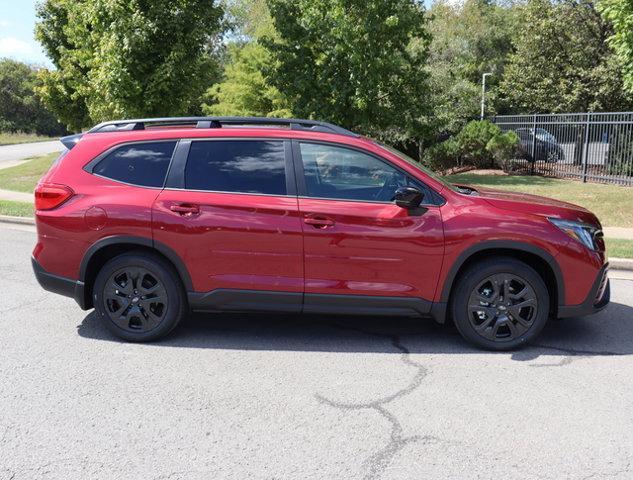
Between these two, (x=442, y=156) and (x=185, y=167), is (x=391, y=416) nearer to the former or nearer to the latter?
(x=185, y=167)

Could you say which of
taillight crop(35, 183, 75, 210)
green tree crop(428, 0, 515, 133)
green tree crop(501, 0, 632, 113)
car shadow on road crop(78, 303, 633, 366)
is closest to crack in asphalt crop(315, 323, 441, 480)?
car shadow on road crop(78, 303, 633, 366)

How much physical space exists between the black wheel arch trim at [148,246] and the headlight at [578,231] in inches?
119

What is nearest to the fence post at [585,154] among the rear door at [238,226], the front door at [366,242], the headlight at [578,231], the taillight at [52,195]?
the headlight at [578,231]

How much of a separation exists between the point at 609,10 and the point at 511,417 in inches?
429

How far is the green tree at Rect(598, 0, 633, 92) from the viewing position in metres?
11.6

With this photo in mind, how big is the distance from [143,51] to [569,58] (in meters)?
18.0

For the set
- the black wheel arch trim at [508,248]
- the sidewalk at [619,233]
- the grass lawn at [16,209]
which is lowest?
the sidewalk at [619,233]

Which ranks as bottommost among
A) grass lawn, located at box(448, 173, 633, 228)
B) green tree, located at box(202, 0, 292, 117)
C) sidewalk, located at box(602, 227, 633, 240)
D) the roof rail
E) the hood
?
sidewalk, located at box(602, 227, 633, 240)

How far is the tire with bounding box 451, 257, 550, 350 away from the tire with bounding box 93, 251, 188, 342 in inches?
92.0

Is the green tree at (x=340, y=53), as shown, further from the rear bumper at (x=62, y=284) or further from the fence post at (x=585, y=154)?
the rear bumper at (x=62, y=284)

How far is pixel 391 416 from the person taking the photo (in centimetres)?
376

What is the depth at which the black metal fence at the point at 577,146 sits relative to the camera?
16.6 m

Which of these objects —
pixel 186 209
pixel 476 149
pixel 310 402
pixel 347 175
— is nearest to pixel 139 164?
pixel 186 209

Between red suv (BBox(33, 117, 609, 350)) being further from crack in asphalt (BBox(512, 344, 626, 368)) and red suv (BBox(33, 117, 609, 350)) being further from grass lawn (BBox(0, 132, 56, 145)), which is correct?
grass lawn (BBox(0, 132, 56, 145))
